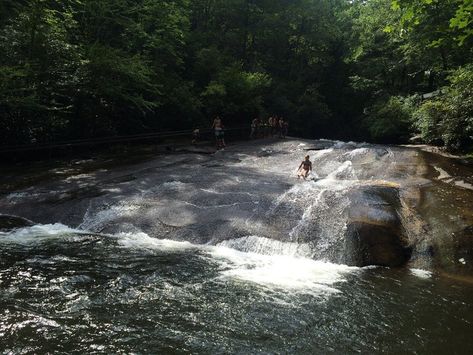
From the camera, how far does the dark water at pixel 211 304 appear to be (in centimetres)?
595

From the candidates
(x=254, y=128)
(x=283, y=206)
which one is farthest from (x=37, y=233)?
(x=254, y=128)

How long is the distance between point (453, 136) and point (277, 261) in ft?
43.5

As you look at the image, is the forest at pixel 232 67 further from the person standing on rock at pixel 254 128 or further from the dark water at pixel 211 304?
the dark water at pixel 211 304

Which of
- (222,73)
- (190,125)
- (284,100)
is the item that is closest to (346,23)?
(284,100)

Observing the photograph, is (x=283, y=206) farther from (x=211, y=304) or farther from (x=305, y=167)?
(x=211, y=304)

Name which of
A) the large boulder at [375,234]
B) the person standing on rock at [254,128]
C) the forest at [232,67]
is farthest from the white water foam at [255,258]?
the person standing on rock at [254,128]

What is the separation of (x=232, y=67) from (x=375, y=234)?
23.1 metres

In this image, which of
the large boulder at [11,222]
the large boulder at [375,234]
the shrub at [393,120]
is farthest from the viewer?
the shrub at [393,120]

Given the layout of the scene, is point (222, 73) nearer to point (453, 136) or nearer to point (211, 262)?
point (453, 136)

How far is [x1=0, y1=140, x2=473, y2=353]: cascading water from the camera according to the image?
614cm

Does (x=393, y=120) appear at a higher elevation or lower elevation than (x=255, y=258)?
higher

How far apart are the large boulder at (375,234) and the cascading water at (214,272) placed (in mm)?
72

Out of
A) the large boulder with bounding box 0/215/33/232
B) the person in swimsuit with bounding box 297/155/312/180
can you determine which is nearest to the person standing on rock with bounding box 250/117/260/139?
the person in swimsuit with bounding box 297/155/312/180

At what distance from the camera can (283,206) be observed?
41.4 feet
